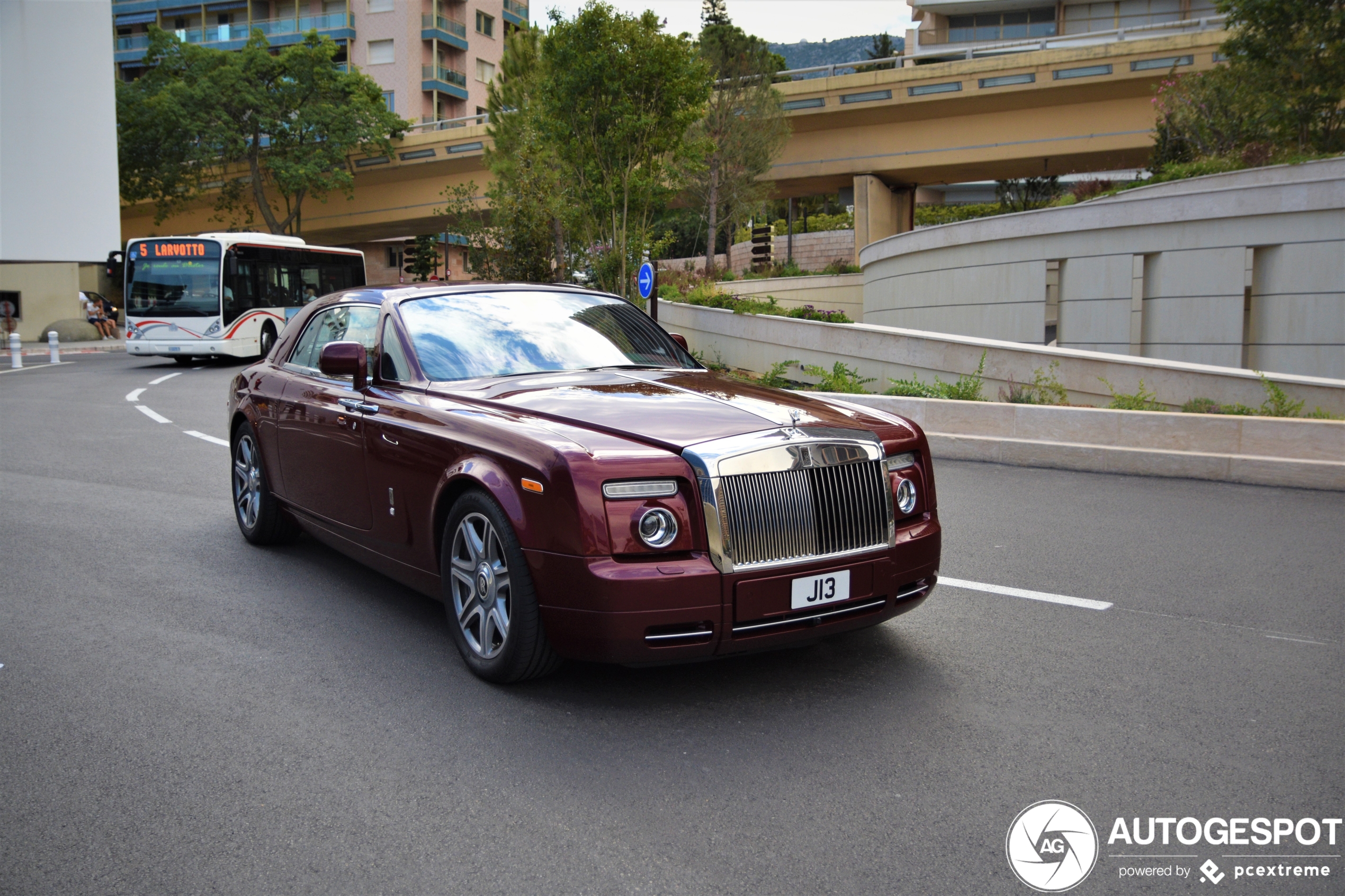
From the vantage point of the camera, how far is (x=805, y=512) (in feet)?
13.6

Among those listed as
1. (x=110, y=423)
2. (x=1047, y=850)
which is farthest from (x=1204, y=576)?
(x=110, y=423)

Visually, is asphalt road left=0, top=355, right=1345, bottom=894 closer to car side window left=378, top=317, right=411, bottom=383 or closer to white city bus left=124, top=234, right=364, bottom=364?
car side window left=378, top=317, right=411, bottom=383

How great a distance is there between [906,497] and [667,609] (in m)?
1.28

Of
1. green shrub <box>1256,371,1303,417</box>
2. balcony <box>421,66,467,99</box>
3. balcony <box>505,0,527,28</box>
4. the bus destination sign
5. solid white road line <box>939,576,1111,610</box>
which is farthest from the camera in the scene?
balcony <box>505,0,527,28</box>

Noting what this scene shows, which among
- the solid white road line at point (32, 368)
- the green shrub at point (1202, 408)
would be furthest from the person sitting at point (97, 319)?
the green shrub at point (1202, 408)

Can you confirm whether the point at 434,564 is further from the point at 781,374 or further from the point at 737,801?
the point at 781,374

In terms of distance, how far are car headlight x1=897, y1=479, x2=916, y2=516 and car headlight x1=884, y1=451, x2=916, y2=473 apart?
2.4 inches

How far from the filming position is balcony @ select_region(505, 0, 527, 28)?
3162 inches

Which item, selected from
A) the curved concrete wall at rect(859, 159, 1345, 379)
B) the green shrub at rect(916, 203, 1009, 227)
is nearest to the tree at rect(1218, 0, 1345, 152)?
the curved concrete wall at rect(859, 159, 1345, 379)

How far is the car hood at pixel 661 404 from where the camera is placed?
4.29 metres

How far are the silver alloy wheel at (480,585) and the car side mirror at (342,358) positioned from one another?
1231 millimetres

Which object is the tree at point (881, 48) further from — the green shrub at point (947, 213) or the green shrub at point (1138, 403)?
the green shrub at point (1138, 403)

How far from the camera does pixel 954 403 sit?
11562 millimetres

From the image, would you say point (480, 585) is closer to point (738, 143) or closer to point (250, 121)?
point (738, 143)
